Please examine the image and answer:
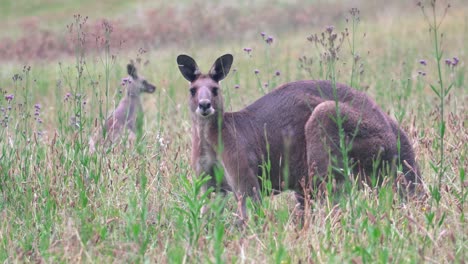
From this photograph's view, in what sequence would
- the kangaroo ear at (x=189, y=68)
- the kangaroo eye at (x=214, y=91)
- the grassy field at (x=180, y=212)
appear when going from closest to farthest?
the grassy field at (x=180, y=212) < the kangaroo eye at (x=214, y=91) < the kangaroo ear at (x=189, y=68)

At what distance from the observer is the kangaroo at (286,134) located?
6.16 meters

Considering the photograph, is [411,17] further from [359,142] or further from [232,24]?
[359,142]

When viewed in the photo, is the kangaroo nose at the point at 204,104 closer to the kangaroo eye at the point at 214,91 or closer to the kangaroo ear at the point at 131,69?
the kangaroo eye at the point at 214,91

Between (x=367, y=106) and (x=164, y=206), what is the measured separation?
1741 millimetres

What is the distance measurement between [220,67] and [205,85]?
11.6 inches

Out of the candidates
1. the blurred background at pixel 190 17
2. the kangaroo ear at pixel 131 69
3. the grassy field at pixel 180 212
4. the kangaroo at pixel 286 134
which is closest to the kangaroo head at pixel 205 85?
the kangaroo at pixel 286 134

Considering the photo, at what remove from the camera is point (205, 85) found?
21.2ft

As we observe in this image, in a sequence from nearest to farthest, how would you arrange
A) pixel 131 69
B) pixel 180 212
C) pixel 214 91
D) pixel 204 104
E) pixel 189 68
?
pixel 180 212, pixel 204 104, pixel 214 91, pixel 189 68, pixel 131 69

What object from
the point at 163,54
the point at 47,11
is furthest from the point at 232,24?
the point at 47,11

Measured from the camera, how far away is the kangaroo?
616cm

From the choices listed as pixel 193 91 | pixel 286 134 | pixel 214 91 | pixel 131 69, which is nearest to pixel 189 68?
pixel 193 91

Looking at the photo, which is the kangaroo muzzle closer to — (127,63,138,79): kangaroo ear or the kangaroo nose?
the kangaroo nose

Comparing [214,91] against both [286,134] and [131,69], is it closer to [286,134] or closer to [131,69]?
[286,134]

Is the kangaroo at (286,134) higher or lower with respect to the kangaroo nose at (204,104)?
lower
